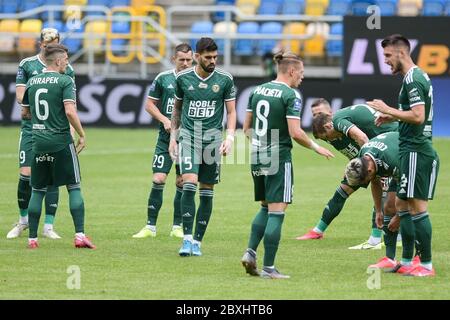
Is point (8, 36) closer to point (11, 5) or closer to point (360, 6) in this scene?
point (11, 5)

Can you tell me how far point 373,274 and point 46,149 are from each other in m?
3.91

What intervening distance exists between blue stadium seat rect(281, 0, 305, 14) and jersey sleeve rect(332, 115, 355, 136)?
18.5 m

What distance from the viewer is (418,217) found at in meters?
9.74

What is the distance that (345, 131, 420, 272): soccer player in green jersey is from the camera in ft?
32.1

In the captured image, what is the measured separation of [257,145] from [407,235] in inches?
66.7

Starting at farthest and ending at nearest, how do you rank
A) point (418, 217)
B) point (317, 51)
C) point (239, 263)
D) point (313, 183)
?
point (317, 51) → point (313, 183) → point (239, 263) → point (418, 217)

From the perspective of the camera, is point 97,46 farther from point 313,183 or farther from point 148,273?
point 148,273

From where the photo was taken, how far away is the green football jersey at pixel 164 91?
12.8 metres

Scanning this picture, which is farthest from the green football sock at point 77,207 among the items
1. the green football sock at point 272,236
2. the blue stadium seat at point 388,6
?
the blue stadium seat at point 388,6

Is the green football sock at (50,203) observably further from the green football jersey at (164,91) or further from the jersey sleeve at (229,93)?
the jersey sleeve at (229,93)

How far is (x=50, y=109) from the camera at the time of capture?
37.4 feet

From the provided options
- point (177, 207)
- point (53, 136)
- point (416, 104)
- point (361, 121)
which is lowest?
point (177, 207)

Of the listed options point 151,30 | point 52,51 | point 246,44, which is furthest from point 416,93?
point 151,30
